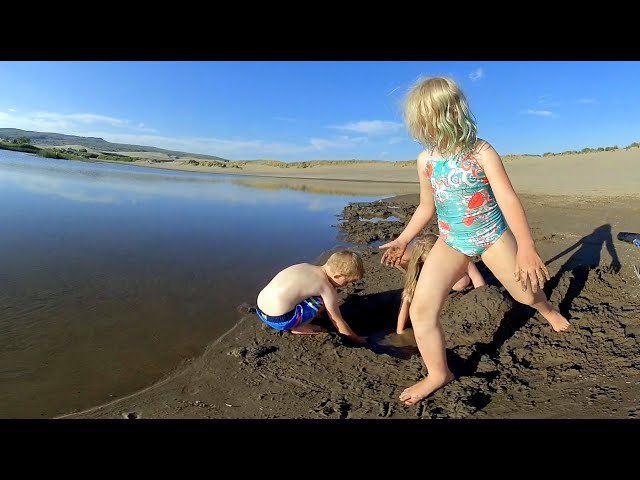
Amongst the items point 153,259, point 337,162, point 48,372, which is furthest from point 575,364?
point 337,162

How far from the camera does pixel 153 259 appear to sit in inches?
209

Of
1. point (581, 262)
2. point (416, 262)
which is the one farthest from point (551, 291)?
point (581, 262)

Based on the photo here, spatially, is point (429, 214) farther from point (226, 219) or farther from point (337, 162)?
point (337, 162)

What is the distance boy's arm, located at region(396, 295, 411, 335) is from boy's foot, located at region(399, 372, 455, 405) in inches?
45.6

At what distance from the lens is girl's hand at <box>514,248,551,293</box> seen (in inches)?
88.8

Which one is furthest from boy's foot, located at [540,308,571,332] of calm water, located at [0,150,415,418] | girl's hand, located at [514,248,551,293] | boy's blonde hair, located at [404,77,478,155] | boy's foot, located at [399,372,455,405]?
calm water, located at [0,150,415,418]

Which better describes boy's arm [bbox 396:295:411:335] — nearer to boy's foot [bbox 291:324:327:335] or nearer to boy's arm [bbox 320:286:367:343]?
boy's arm [bbox 320:286:367:343]

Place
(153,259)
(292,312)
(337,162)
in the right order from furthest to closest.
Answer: (337,162) → (153,259) → (292,312)

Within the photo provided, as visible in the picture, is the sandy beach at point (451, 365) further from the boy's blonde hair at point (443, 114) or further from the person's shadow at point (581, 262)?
the boy's blonde hair at point (443, 114)

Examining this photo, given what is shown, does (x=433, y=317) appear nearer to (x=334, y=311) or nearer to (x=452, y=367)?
(x=452, y=367)

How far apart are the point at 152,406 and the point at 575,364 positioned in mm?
2604

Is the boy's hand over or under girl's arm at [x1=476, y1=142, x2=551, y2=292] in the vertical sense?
under

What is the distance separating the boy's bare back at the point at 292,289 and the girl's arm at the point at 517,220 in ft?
5.13
